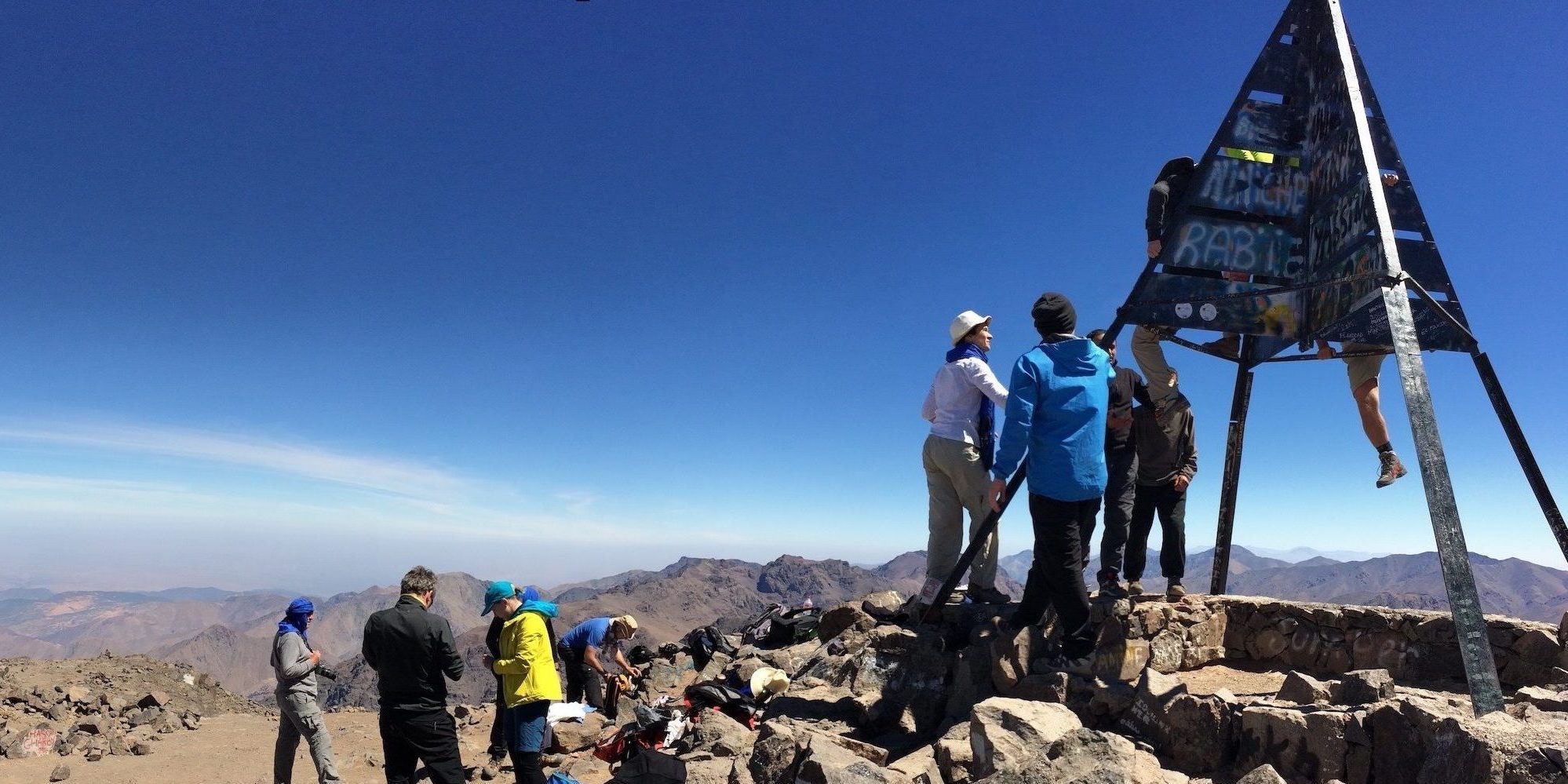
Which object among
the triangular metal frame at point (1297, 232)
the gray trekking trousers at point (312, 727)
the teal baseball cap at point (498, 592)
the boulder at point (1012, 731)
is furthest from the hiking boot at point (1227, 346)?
the gray trekking trousers at point (312, 727)

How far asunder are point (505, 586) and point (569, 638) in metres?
4.02

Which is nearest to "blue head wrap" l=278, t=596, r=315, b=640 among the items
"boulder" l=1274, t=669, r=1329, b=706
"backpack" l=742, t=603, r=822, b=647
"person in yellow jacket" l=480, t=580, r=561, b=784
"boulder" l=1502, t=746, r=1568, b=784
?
"person in yellow jacket" l=480, t=580, r=561, b=784

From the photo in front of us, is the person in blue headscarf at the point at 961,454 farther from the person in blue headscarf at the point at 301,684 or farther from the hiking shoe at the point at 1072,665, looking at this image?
the person in blue headscarf at the point at 301,684

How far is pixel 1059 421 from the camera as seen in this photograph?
4957mm

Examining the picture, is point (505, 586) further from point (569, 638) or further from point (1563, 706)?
point (1563, 706)

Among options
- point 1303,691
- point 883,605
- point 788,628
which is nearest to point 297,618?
point 788,628

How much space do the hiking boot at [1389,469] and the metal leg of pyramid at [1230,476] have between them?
3.72ft

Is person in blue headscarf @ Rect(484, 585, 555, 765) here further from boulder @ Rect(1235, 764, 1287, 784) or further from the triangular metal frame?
boulder @ Rect(1235, 764, 1287, 784)

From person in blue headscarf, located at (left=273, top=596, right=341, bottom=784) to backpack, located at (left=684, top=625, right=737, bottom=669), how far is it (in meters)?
4.41

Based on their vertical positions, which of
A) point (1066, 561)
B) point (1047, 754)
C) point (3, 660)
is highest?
point (1066, 561)

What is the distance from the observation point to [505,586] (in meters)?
6.55

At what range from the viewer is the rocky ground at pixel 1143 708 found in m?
3.42

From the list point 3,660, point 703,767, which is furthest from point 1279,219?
point 3,660

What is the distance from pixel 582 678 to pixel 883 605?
16.1 feet
